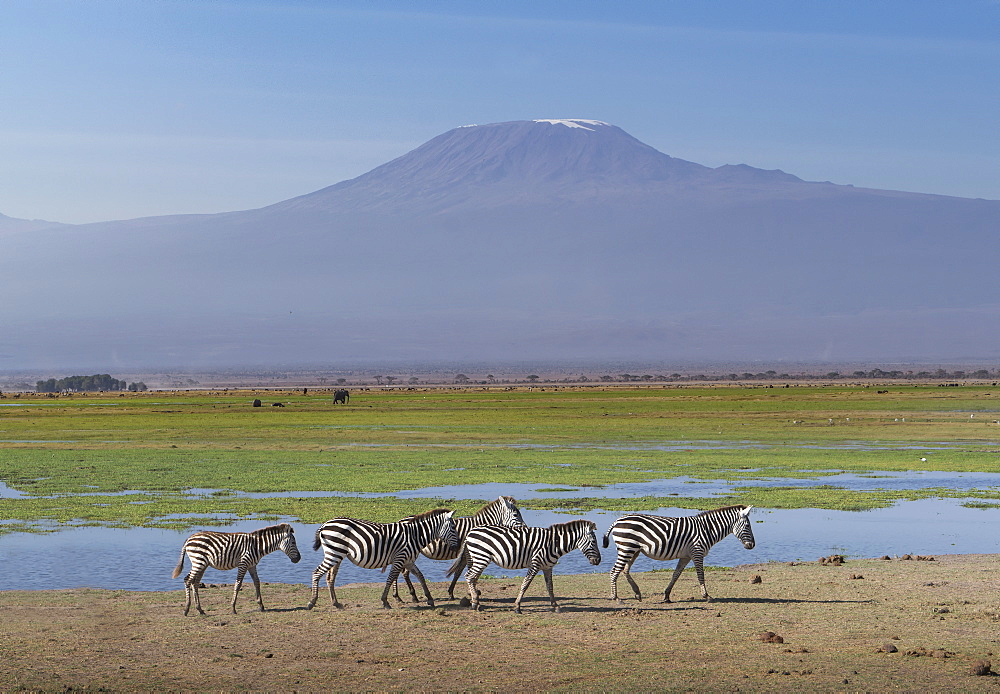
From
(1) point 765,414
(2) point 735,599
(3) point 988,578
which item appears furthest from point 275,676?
(1) point 765,414

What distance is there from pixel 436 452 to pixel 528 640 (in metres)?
32.9

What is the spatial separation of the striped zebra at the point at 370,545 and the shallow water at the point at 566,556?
2.87 feet

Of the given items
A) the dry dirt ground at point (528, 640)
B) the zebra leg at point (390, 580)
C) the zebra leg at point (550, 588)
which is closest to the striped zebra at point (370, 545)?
the zebra leg at point (390, 580)

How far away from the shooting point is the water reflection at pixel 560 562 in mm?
20797

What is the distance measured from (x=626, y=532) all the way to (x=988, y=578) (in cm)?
668

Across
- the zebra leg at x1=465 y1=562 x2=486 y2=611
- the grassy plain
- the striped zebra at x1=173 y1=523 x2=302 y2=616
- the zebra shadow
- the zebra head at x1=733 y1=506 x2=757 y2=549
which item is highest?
the zebra head at x1=733 y1=506 x2=757 y2=549

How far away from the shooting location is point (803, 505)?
30.4 meters

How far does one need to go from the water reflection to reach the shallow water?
2cm

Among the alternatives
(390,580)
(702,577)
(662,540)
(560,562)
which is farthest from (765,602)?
(390,580)

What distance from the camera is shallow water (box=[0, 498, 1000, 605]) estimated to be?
20.6m

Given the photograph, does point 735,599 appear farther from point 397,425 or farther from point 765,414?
point 765,414

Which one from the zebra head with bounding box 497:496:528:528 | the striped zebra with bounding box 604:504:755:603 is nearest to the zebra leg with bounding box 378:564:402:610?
the zebra head with bounding box 497:496:528:528

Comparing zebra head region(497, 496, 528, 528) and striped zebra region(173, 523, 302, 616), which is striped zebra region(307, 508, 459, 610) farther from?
zebra head region(497, 496, 528, 528)

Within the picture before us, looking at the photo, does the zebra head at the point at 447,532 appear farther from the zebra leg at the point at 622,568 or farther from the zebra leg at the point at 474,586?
the zebra leg at the point at 622,568
